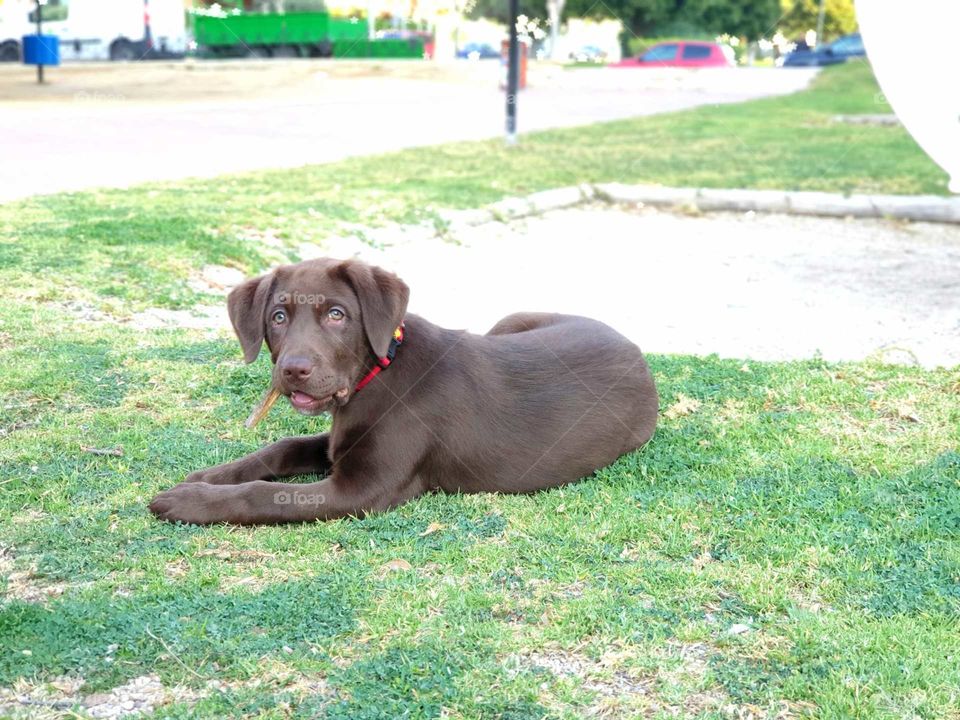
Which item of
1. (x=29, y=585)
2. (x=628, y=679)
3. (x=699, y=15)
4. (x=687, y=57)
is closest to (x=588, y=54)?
(x=699, y=15)

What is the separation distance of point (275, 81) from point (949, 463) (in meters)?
28.8

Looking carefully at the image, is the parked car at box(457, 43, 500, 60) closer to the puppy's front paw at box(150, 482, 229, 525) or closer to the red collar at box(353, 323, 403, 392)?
the red collar at box(353, 323, 403, 392)

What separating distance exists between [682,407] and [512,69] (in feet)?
35.8

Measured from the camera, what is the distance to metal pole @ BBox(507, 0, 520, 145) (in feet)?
49.9

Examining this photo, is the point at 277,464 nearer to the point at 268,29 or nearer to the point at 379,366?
the point at 379,366

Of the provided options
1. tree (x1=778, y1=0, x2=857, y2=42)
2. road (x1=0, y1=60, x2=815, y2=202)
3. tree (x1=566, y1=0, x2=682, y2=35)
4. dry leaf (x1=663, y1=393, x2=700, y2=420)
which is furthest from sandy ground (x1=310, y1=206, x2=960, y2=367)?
tree (x1=566, y1=0, x2=682, y2=35)

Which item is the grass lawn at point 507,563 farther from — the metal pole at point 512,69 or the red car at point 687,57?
the red car at point 687,57

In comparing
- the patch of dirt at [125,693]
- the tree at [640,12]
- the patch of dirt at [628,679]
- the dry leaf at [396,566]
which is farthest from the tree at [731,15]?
the patch of dirt at [125,693]

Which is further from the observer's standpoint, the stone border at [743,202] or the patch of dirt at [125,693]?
the stone border at [743,202]

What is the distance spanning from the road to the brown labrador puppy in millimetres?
6506

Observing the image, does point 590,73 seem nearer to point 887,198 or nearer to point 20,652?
point 887,198

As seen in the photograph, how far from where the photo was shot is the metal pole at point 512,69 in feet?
49.9

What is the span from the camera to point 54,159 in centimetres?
1262

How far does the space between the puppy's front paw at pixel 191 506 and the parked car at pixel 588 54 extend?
53202 mm
